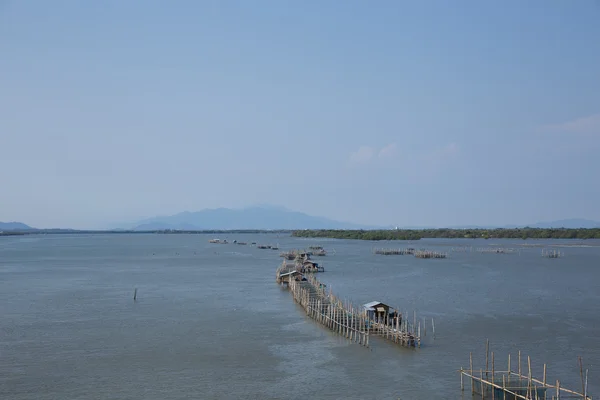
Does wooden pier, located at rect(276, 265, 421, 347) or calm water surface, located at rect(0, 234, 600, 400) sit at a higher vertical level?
wooden pier, located at rect(276, 265, 421, 347)

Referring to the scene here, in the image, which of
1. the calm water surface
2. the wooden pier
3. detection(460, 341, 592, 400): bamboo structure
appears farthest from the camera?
the wooden pier

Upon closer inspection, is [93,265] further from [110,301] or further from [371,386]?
[371,386]

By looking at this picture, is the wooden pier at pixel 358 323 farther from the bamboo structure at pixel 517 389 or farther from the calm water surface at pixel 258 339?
the bamboo structure at pixel 517 389

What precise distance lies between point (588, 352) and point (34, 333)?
23.0 meters

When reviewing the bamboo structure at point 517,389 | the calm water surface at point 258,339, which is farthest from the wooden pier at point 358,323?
the bamboo structure at point 517,389

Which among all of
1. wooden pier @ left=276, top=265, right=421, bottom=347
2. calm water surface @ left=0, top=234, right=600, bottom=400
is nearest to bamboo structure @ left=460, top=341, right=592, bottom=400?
calm water surface @ left=0, top=234, right=600, bottom=400


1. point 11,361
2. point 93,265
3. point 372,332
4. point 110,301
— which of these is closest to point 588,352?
point 372,332

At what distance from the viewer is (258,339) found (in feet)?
79.0

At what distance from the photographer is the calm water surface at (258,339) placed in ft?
59.2

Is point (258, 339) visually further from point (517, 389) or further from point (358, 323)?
point (517, 389)

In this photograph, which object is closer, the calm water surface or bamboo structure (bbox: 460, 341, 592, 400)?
bamboo structure (bbox: 460, 341, 592, 400)

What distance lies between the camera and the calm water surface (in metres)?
18.0

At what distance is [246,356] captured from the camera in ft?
70.3

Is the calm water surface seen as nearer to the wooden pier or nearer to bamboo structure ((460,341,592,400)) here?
the wooden pier
